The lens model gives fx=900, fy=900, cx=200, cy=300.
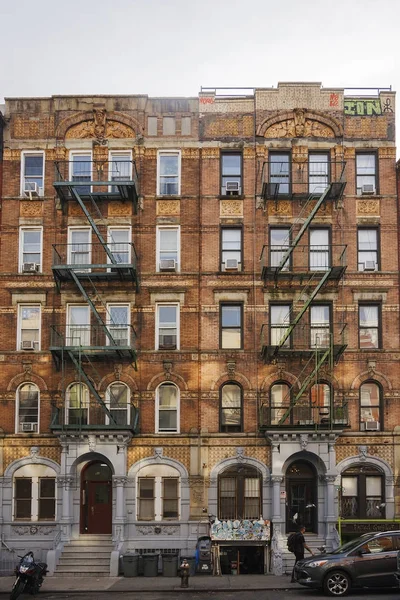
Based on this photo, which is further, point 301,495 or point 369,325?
point 369,325

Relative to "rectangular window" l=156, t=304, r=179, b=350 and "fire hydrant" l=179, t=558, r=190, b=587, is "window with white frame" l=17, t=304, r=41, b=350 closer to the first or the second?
"rectangular window" l=156, t=304, r=179, b=350

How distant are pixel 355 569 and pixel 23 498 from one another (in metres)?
14.0

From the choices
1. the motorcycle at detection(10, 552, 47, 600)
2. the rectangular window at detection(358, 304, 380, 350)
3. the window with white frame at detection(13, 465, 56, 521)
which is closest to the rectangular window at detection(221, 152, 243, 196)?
the rectangular window at detection(358, 304, 380, 350)

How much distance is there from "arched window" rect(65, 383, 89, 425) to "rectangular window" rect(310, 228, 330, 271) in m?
10.1

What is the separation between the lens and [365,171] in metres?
35.9

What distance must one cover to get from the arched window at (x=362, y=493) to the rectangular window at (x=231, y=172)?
11.7m

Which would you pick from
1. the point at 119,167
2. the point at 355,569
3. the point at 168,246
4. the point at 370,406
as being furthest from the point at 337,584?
the point at 119,167

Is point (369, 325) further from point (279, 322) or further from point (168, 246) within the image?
point (168, 246)

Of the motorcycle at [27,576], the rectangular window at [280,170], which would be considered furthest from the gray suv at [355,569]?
the rectangular window at [280,170]

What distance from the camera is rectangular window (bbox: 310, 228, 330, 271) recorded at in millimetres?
35188

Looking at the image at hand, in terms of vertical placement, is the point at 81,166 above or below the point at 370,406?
above

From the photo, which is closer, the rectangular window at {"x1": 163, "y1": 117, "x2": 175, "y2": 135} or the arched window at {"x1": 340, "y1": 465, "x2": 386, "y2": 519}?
the arched window at {"x1": 340, "y1": 465, "x2": 386, "y2": 519}

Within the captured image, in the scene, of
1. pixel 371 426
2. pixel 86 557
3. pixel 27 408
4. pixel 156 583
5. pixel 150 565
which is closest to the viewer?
pixel 156 583

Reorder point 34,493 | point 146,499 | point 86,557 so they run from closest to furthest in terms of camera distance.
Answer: point 86,557 → point 146,499 → point 34,493
